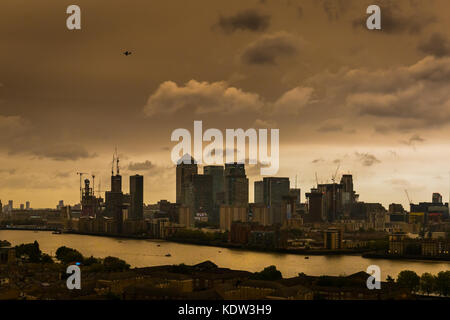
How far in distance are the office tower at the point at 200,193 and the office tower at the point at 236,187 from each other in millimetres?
2026

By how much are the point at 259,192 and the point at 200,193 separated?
29.9ft

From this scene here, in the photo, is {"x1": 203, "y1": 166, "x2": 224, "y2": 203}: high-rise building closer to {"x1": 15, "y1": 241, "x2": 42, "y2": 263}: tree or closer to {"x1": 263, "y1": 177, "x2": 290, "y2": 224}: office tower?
{"x1": 263, "y1": 177, "x2": 290, "y2": 224}: office tower

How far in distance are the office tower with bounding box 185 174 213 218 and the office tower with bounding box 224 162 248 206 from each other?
2.03 meters

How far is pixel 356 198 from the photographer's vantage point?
79.7 meters

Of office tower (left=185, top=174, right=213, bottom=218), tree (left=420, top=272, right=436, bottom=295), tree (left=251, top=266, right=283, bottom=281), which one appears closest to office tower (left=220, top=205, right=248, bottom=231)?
office tower (left=185, top=174, right=213, bottom=218)

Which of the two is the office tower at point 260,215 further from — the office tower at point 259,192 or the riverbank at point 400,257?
the riverbank at point 400,257

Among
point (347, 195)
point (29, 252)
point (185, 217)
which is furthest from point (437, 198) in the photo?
point (29, 252)

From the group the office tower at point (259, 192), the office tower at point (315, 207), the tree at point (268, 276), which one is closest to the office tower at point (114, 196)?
the office tower at point (259, 192)

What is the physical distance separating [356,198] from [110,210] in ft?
103

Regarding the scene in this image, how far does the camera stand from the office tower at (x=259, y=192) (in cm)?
7691

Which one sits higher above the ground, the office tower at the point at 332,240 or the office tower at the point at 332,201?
the office tower at the point at 332,201

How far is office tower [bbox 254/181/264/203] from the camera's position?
252ft
